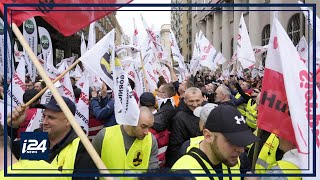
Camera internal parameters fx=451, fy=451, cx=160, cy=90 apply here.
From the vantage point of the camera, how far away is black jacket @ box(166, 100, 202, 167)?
4.64 metres

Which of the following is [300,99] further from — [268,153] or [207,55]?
[207,55]

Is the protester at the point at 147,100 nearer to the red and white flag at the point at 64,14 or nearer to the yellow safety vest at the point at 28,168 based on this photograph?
the red and white flag at the point at 64,14

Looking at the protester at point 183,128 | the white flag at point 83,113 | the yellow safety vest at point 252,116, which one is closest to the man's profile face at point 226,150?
the protester at point 183,128

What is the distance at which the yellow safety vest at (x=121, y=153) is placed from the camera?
10.6ft

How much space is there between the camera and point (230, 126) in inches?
91.0

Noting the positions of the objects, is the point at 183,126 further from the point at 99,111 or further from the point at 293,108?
the point at 293,108

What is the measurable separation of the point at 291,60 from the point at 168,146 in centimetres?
249

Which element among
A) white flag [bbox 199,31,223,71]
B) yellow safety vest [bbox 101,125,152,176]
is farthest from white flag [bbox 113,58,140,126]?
white flag [bbox 199,31,223,71]

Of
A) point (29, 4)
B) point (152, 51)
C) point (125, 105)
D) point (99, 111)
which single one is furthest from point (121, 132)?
point (152, 51)

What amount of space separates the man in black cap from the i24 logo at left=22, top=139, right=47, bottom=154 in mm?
376

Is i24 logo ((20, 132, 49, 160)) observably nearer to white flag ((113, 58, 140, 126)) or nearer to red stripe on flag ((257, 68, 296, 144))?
white flag ((113, 58, 140, 126))

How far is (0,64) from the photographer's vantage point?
14.2 feet

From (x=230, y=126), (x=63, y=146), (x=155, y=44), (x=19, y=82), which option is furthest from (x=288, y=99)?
(x=155, y=44)

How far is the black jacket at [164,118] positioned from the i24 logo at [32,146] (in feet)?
8.63
